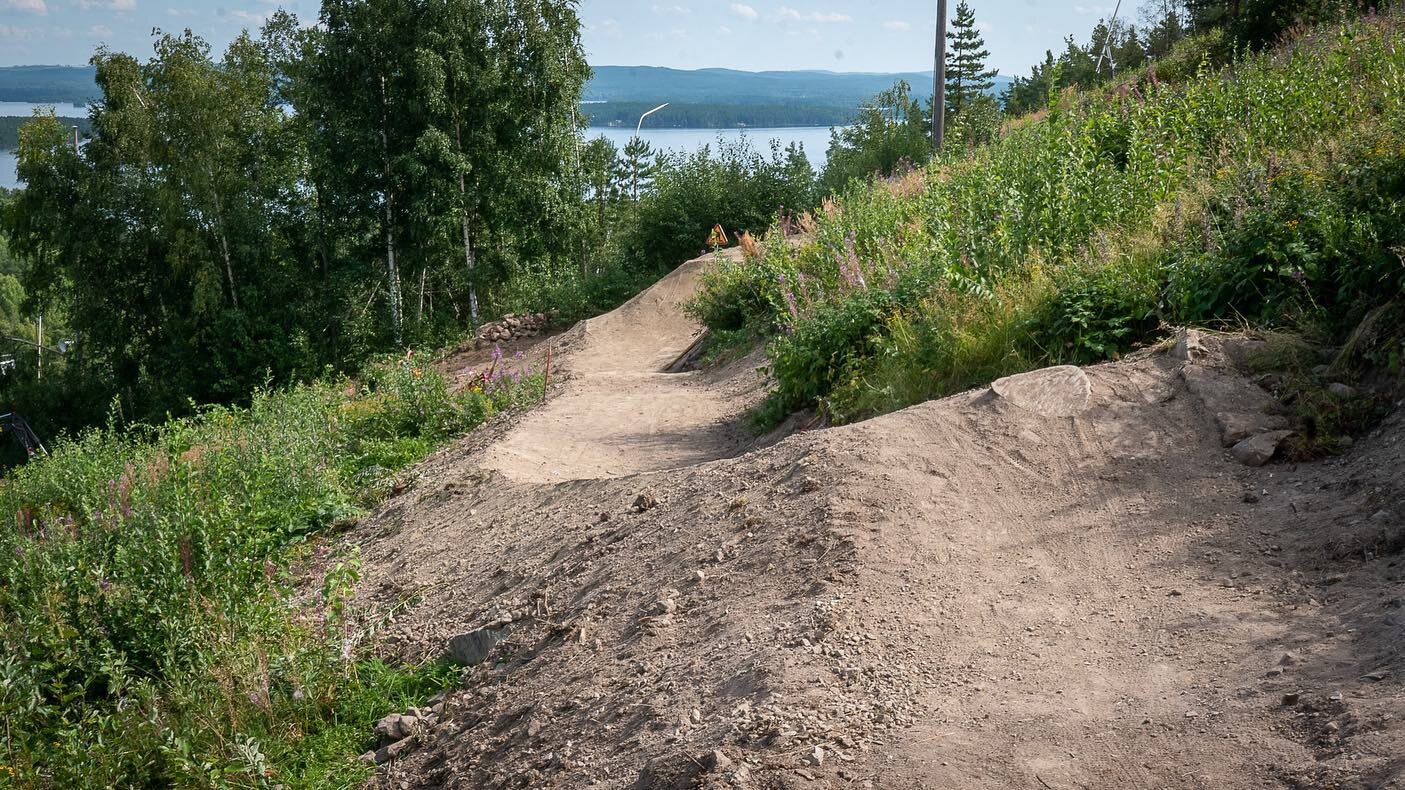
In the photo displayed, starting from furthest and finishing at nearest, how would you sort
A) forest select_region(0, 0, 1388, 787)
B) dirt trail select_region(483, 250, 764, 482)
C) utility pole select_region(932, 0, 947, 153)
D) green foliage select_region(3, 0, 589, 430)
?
green foliage select_region(3, 0, 589, 430) → utility pole select_region(932, 0, 947, 153) → dirt trail select_region(483, 250, 764, 482) → forest select_region(0, 0, 1388, 787)

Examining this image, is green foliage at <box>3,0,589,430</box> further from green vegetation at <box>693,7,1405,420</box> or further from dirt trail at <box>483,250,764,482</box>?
green vegetation at <box>693,7,1405,420</box>

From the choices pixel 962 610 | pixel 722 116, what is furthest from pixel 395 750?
pixel 722 116

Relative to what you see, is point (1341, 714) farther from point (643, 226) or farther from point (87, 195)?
point (87, 195)

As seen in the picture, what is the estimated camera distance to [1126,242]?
7395 mm

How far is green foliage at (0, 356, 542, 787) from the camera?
536 cm

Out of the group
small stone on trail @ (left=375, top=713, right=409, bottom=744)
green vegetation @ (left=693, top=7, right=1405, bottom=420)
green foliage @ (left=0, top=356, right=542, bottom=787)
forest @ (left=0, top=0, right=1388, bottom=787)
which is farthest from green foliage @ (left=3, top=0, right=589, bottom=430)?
small stone on trail @ (left=375, top=713, right=409, bottom=744)

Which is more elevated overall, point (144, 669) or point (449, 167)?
point (449, 167)

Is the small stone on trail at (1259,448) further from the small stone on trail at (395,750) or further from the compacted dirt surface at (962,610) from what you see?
the small stone on trail at (395,750)

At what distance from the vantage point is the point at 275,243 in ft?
89.7

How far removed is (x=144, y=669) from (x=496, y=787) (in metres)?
3.23

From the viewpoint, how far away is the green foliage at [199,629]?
536cm

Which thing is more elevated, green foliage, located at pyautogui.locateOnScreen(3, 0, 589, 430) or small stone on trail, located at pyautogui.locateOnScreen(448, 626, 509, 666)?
green foliage, located at pyautogui.locateOnScreen(3, 0, 589, 430)

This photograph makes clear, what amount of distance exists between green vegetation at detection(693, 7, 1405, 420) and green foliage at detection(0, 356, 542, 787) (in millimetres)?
Answer: 3905

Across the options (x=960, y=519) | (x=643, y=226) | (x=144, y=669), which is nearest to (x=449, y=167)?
(x=643, y=226)
